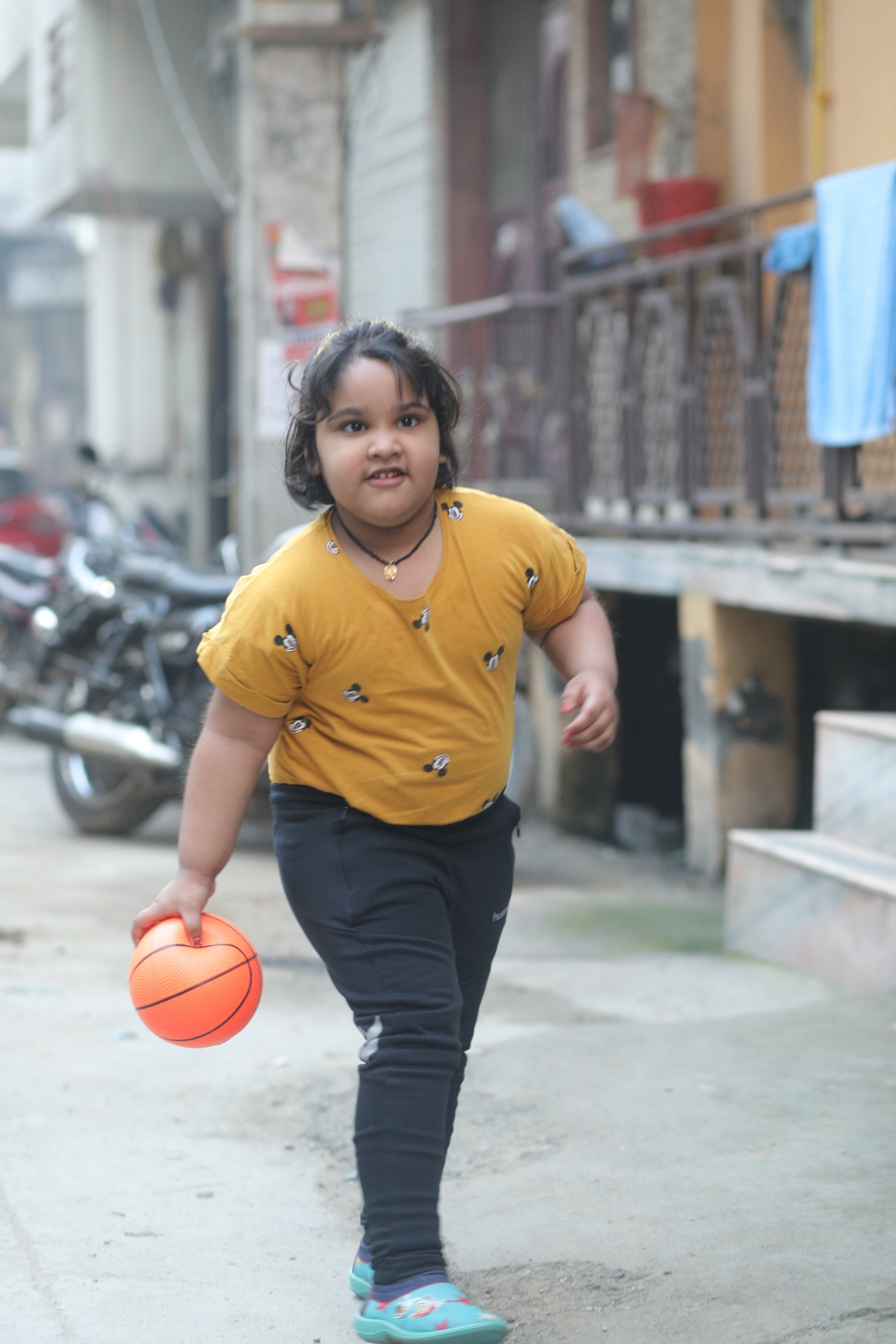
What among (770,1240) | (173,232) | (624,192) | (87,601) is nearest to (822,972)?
(770,1240)

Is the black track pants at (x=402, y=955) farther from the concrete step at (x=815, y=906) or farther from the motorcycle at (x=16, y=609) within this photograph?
the motorcycle at (x=16, y=609)

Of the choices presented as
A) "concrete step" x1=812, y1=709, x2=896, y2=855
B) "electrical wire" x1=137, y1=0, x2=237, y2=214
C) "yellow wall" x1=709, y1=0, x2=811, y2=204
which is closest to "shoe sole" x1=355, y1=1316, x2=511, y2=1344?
"concrete step" x1=812, y1=709, x2=896, y2=855

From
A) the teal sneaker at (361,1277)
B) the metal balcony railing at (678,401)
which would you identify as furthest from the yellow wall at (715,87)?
the teal sneaker at (361,1277)

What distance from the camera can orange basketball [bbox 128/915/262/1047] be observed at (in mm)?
2633

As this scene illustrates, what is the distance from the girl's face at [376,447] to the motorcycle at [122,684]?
4244mm

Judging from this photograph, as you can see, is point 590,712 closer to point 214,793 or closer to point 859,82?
point 214,793

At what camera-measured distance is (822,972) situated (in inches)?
185

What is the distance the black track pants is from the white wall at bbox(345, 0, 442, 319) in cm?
963

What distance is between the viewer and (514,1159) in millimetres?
3322

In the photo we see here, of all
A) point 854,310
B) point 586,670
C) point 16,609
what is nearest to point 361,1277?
point 586,670

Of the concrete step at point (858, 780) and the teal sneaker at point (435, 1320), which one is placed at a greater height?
the concrete step at point (858, 780)

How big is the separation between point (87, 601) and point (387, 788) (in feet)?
17.5

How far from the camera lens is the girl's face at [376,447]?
2.51m

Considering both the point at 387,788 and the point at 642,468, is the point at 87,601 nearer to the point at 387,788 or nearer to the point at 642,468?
the point at 642,468
